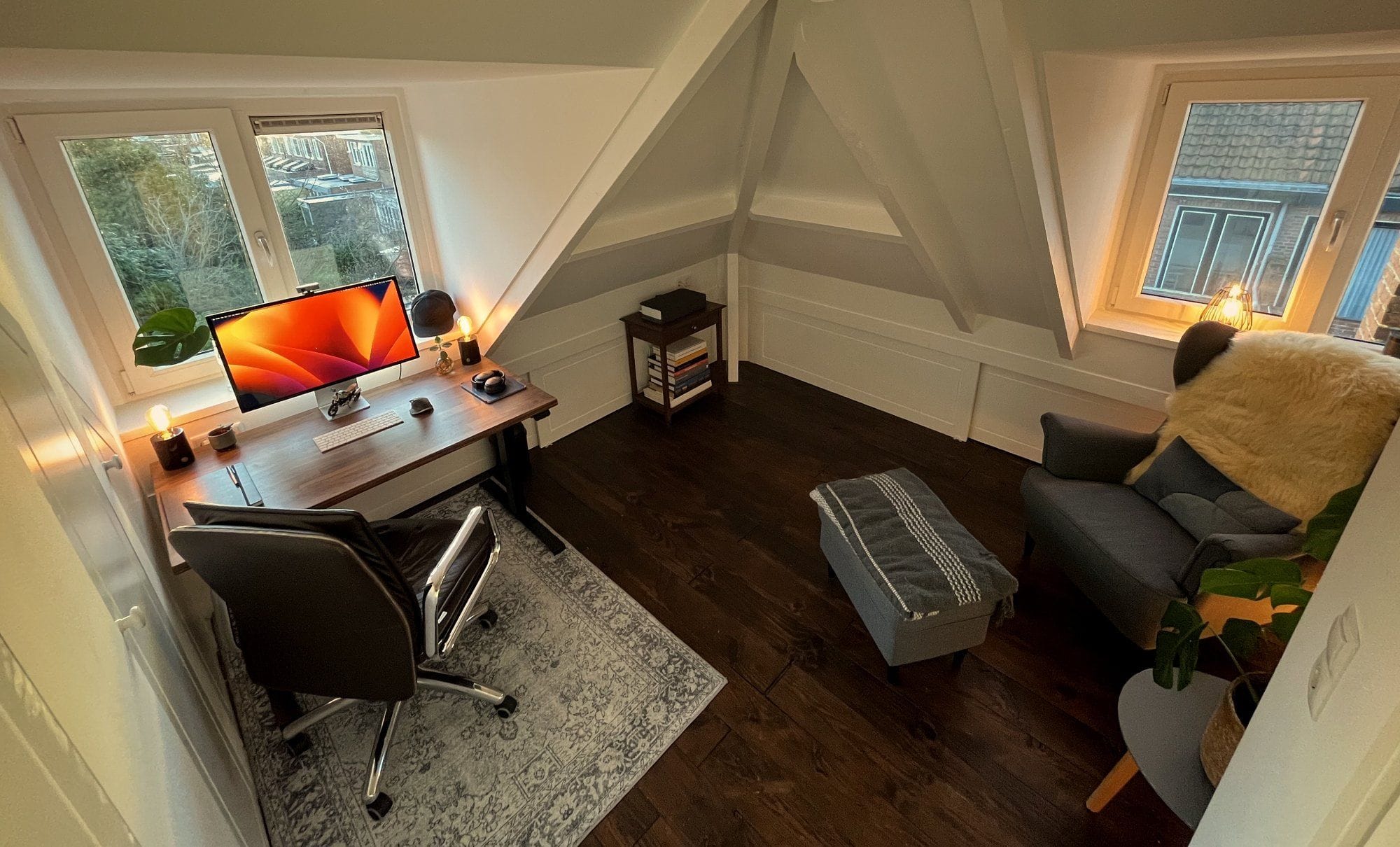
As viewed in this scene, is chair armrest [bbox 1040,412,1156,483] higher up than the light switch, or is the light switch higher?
the light switch

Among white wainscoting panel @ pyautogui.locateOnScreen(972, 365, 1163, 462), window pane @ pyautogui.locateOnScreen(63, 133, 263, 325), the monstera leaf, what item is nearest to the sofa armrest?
white wainscoting panel @ pyautogui.locateOnScreen(972, 365, 1163, 462)

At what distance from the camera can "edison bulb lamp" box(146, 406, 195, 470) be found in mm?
2031

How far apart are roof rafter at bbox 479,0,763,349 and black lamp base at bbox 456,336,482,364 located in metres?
0.37

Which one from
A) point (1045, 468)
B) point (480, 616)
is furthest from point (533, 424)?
point (1045, 468)

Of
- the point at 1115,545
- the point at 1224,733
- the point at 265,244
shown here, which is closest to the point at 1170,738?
the point at 1224,733

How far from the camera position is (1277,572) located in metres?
1.17

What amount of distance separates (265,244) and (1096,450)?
3.22 meters

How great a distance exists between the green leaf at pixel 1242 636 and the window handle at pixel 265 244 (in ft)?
10.2

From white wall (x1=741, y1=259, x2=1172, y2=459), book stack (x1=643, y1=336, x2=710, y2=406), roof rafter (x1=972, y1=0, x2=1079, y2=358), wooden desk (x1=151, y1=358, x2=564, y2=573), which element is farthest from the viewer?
book stack (x1=643, y1=336, x2=710, y2=406)

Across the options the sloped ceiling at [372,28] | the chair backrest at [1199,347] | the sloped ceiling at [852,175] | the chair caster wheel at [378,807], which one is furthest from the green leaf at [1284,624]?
the chair caster wheel at [378,807]

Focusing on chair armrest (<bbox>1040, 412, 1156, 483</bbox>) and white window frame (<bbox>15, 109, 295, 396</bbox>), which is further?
chair armrest (<bbox>1040, 412, 1156, 483</bbox>)

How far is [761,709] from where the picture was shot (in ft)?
6.64

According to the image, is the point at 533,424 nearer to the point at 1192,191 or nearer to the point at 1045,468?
the point at 1045,468

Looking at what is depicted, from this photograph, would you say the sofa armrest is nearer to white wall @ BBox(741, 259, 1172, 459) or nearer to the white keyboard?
white wall @ BBox(741, 259, 1172, 459)
